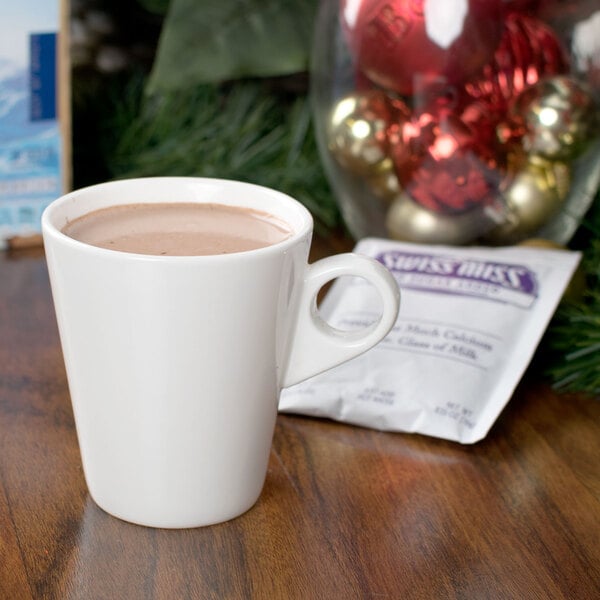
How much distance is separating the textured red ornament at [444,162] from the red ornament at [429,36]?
0.03 m

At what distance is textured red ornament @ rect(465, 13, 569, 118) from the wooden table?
0.69 feet

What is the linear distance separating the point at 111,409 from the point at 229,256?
9 cm

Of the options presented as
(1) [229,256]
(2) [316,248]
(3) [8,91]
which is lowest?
(2) [316,248]

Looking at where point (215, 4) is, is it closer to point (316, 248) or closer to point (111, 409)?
point (316, 248)

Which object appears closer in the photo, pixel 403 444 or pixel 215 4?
pixel 403 444

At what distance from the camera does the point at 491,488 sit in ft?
1.63

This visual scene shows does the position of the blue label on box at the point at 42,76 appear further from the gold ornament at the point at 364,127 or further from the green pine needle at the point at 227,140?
the gold ornament at the point at 364,127

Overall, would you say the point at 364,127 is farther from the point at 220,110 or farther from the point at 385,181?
the point at 220,110

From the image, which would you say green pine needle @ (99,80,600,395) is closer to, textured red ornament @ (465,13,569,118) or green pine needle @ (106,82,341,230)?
green pine needle @ (106,82,341,230)

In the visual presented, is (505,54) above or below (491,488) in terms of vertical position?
above

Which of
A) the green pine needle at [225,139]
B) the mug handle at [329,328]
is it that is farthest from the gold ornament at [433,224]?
the mug handle at [329,328]

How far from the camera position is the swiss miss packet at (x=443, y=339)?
1.78 ft

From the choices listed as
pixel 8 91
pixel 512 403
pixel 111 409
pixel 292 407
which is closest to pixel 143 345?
pixel 111 409

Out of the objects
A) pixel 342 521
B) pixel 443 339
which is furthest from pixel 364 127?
pixel 342 521
